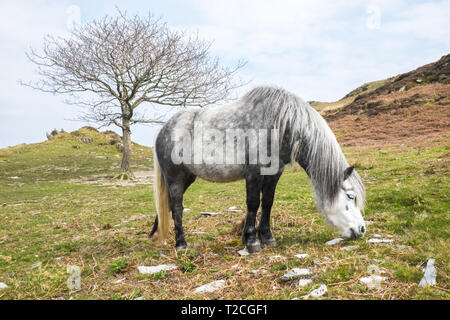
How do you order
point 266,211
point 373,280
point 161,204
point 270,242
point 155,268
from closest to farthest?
point 373,280 → point 155,268 → point 270,242 → point 266,211 → point 161,204

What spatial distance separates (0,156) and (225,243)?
2920cm

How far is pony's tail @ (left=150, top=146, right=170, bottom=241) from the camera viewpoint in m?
4.99

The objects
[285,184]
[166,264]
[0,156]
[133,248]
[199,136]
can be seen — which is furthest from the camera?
[0,156]

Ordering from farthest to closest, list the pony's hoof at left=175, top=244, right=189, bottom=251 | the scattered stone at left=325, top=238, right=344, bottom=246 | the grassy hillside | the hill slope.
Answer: the hill slope → the pony's hoof at left=175, top=244, right=189, bottom=251 → the scattered stone at left=325, top=238, right=344, bottom=246 → the grassy hillside

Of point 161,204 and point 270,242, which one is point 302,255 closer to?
point 270,242

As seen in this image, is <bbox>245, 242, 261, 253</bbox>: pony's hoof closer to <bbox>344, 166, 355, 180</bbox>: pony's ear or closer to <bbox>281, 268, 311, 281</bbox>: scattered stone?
<bbox>281, 268, 311, 281</bbox>: scattered stone

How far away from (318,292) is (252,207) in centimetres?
171

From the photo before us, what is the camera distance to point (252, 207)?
165 inches

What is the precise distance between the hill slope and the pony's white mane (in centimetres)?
1727

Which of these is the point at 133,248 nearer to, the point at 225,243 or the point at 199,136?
the point at 225,243

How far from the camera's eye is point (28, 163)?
2300 centimetres

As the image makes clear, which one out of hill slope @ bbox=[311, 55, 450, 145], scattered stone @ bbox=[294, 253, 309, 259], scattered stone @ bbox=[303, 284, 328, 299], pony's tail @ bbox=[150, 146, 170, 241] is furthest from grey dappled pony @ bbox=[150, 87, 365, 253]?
hill slope @ bbox=[311, 55, 450, 145]

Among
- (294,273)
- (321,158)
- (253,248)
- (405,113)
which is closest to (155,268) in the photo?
(253,248)
